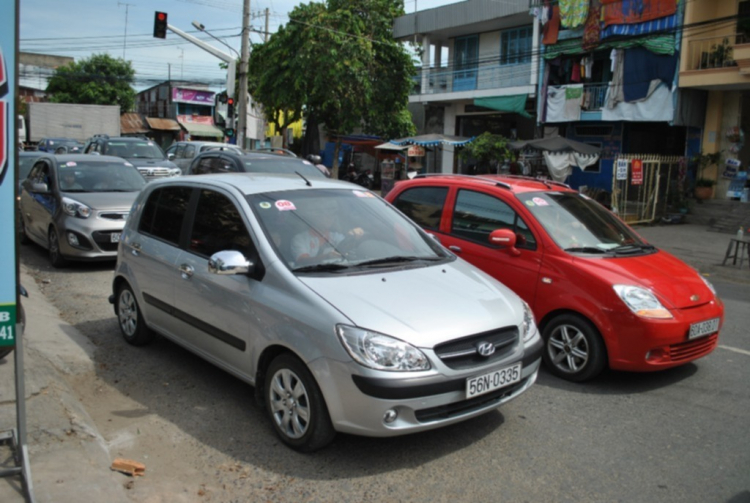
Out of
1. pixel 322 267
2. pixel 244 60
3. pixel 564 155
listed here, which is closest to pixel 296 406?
pixel 322 267

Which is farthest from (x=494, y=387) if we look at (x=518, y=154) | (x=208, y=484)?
(x=518, y=154)

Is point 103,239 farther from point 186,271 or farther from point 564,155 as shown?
point 564,155

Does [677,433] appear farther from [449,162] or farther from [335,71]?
[449,162]

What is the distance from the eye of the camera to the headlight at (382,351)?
353cm

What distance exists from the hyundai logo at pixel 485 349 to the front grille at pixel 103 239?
7074 millimetres

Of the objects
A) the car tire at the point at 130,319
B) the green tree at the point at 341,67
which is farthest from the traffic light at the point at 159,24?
the car tire at the point at 130,319

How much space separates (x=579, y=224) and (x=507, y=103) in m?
21.3

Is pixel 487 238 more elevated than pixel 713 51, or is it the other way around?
pixel 713 51

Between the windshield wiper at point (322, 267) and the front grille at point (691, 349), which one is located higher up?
the windshield wiper at point (322, 267)

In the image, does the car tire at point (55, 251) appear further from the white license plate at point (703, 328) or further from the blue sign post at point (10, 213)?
the white license plate at point (703, 328)

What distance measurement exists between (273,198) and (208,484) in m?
2.04

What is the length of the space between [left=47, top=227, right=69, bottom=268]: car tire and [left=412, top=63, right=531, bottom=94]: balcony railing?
2028 centimetres

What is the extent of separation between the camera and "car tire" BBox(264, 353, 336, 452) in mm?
3723

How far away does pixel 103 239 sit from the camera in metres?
9.17
